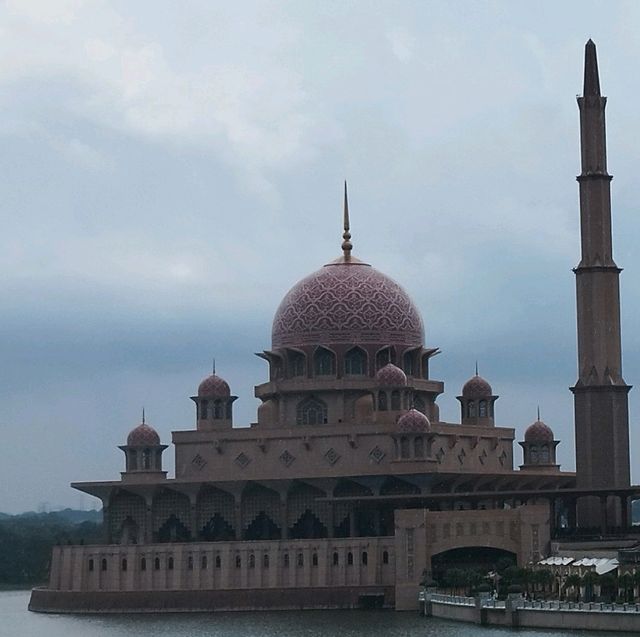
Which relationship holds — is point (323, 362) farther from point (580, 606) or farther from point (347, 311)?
point (580, 606)

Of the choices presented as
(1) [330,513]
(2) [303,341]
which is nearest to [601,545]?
(1) [330,513]

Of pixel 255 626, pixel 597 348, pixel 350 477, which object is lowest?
pixel 255 626

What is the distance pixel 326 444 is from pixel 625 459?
43.5 ft

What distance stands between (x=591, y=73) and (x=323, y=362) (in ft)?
59.0

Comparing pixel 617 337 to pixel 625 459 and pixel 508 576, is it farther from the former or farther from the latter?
pixel 508 576

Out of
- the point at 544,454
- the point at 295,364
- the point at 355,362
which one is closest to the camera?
the point at 355,362

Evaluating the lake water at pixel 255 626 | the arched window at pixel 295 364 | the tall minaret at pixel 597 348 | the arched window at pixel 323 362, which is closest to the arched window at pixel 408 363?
the arched window at pixel 323 362

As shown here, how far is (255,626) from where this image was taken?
80.1 m

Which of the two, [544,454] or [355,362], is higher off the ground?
[355,362]

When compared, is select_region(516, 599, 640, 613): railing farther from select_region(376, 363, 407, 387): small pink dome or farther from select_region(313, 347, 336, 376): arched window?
select_region(313, 347, 336, 376): arched window

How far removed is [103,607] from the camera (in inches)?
3622

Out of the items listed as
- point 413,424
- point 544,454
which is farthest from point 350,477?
point 544,454

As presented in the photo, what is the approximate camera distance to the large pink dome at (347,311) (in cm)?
9856

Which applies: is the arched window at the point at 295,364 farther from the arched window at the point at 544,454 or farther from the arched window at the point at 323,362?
the arched window at the point at 544,454
